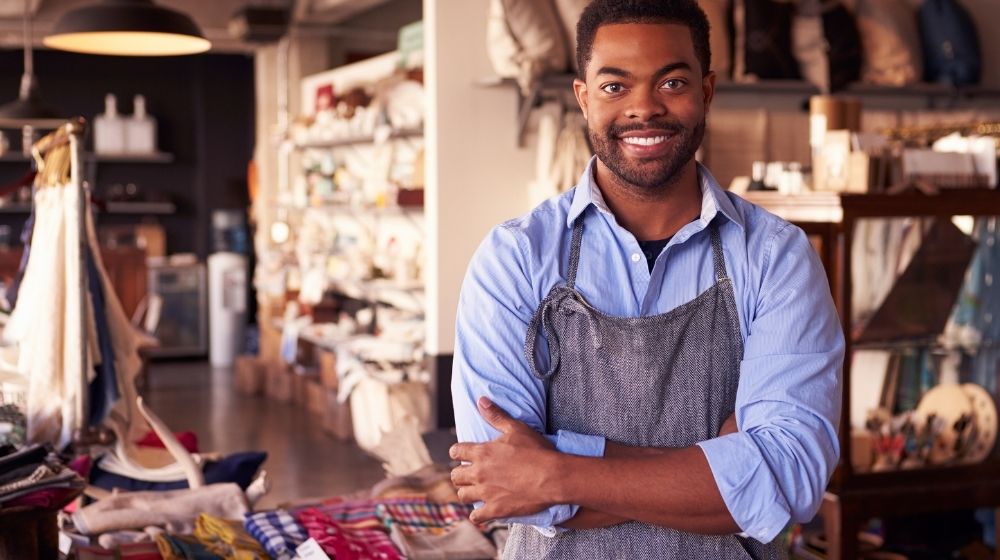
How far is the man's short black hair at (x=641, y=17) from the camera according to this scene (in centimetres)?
191

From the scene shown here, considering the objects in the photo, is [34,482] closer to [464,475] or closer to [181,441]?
[464,475]

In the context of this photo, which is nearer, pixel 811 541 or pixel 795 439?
pixel 795 439

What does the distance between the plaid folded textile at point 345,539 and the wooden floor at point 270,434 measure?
9.01 ft

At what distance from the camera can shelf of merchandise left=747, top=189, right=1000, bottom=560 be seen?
4348 mm

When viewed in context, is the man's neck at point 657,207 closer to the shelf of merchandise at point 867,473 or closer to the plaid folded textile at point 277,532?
the plaid folded textile at point 277,532

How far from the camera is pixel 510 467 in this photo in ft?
6.02

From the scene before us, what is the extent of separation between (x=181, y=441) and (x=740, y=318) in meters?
2.87

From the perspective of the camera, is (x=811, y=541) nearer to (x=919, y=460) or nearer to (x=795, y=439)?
Answer: (x=919, y=460)

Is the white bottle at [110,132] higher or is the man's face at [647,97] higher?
the white bottle at [110,132]

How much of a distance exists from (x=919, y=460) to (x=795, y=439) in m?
3.07

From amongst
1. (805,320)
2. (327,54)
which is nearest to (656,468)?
(805,320)

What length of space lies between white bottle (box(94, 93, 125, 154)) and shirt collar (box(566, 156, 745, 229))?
39.7ft

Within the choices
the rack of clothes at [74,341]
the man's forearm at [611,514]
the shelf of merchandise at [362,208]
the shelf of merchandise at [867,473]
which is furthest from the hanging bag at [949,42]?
the man's forearm at [611,514]

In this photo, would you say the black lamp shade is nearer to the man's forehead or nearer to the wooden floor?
the wooden floor
